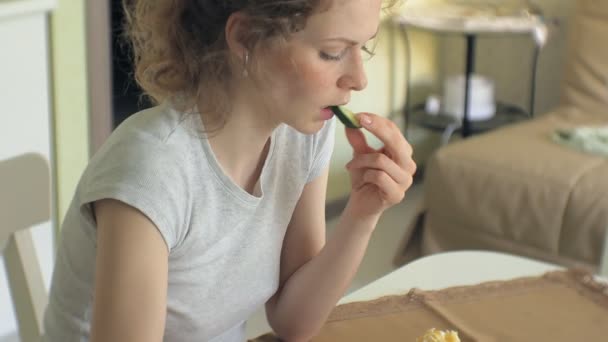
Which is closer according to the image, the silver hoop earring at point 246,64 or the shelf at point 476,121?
the silver hoop earring at point 246,64

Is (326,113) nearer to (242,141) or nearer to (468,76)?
(242,141)

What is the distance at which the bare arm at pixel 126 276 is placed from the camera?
89cm

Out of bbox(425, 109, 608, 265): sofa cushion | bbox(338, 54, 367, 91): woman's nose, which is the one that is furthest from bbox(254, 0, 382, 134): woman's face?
bbox(425, 109, 608, 265): sofa cushion

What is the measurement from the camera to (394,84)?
361cm

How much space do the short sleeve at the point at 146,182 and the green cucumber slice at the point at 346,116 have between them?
182 mm

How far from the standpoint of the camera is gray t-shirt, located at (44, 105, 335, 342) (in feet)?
3.08

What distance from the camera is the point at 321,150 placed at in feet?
3.84

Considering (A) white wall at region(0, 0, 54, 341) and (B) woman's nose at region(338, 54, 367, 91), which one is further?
(A) white wall at region(0, 0, 54, 341)

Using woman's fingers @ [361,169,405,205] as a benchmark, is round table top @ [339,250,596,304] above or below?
below

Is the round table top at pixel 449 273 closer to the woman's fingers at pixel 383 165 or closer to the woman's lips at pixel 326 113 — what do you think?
the woman's fingers at pixel 383 165

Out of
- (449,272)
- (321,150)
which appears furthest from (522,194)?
(321,150)

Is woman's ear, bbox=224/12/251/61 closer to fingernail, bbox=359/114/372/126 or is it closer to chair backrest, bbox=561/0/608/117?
fingernail, bbox=359/114/372/126

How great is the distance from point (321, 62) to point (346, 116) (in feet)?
0.34

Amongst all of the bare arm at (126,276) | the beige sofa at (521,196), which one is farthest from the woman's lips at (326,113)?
the beige sofa at (521,196)
